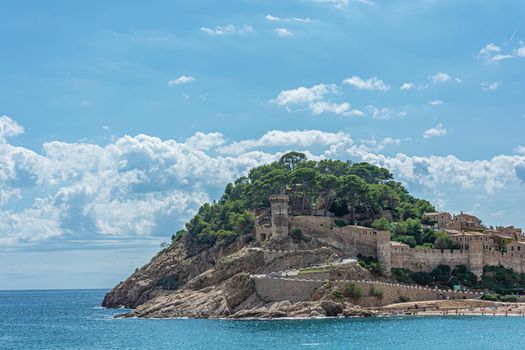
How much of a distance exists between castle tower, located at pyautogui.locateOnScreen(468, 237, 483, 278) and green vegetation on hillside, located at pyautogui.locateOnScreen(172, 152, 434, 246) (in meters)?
7.08

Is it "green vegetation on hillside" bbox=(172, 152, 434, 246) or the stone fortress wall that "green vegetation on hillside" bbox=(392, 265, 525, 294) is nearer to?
the stone fortress wall

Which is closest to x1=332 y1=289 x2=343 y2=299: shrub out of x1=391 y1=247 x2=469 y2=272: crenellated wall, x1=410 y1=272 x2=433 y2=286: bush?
x1=391 y1=247 x2=469 y2=272: crenellated wall

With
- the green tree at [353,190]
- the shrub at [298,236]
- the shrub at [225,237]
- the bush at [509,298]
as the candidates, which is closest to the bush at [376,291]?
the shrub at [298,236]

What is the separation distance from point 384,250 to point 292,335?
2793 cm

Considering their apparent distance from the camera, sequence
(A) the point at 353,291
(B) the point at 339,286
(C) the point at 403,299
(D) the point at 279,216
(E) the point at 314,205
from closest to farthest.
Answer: (B) the point at 339,286 → (A) the point at 353,291 → (C) the point at 403,299 → (D) the point at 279,216 → (E) the point at 314,205

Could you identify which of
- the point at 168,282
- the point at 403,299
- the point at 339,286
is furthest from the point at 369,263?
the point at 168,282

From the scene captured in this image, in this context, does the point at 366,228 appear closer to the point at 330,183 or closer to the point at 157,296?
the point at 330,183

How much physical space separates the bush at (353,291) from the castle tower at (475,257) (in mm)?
18563

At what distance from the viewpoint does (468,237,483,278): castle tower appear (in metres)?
94.2

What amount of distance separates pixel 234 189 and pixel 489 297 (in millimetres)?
46957

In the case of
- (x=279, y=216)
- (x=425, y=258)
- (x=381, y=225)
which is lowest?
(x=425, y=258)

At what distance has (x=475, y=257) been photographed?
94750 mm

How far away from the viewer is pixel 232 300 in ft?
282

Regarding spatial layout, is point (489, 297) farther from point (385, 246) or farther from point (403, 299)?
point (385, 246)
